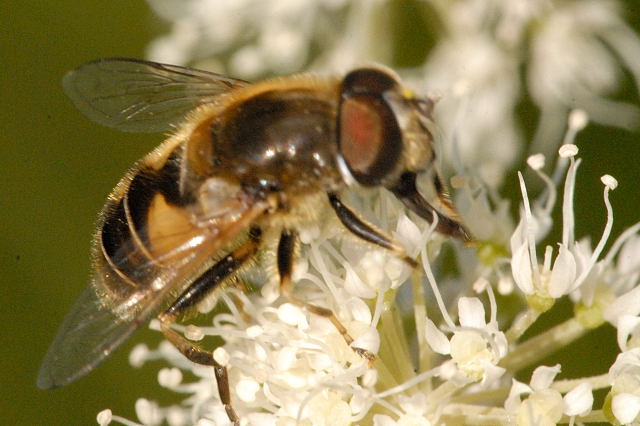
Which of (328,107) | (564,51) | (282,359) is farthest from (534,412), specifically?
(564,51)

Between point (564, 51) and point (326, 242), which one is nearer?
point (326, 242)

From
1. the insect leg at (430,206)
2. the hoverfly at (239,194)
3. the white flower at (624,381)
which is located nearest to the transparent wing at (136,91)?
the hoverfly at (239,194)

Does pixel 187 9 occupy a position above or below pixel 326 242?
above

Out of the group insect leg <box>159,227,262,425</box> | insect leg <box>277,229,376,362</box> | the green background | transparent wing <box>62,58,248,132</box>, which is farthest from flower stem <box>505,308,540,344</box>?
the green background

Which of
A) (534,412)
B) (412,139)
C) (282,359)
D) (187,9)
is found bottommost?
(534,412)

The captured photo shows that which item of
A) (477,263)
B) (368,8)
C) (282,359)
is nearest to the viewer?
(282,359)

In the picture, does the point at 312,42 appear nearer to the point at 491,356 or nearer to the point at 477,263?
the point at 477,263

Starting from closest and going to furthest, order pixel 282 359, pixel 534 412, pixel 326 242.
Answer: pixel 534 412 → pixel 282 359 → pixel 326 242

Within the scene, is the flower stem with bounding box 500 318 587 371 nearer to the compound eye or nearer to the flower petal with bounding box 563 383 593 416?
the flower petal with bounding box 563 383 593 416
